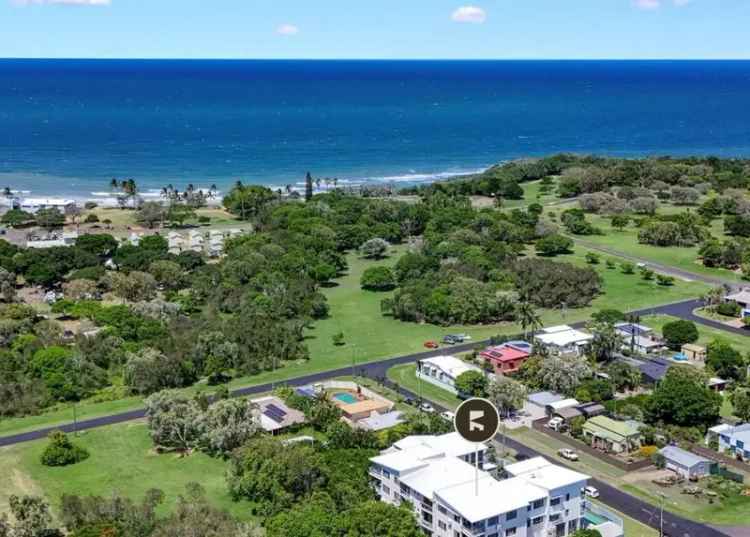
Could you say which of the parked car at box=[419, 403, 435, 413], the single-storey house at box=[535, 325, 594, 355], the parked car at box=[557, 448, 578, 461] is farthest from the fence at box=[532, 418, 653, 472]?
the single-storey house at box=[535, 325, 594, 355]

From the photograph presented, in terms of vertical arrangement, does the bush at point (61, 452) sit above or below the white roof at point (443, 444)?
below

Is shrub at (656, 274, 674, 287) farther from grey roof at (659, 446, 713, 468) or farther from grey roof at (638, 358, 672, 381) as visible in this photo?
grey roof at (659, 446, 713, 468)

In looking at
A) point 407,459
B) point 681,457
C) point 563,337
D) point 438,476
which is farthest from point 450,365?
point 438,476

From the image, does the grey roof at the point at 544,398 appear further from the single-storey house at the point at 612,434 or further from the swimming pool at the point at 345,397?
the swimming pool at the point at 345,397

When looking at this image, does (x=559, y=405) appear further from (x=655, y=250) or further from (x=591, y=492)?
(x=655, y=250)

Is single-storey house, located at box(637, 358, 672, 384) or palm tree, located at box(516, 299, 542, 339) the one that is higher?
palm tree, located at box(516, 299, 542, 339)

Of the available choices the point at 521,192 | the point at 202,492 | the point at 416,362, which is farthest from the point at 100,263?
the point at 521,192

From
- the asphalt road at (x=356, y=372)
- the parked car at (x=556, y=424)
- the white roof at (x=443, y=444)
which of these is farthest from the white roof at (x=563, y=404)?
the asphalt road at (x=356, y=372)
